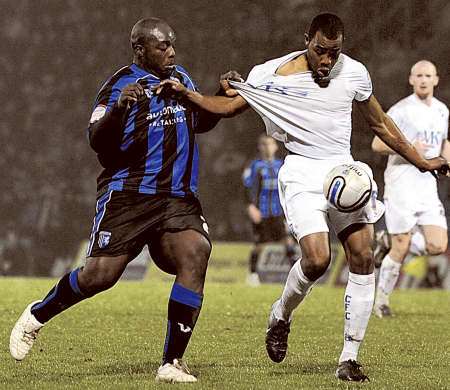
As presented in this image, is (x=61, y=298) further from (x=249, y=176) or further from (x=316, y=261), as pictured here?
(x=249, y=176)

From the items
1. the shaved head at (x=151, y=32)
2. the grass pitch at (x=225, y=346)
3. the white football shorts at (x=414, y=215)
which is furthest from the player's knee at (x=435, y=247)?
the shaved head at (x=151, y=32)

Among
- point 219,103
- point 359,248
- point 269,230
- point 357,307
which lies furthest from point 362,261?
point 269,230

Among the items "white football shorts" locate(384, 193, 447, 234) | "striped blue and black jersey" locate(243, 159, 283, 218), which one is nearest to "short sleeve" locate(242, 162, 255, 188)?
"striped blue and black jersey" locate(243, 159, 283, 218)

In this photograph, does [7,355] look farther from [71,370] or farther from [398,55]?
[398,55]

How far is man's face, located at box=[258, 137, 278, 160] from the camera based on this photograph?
1730 cm

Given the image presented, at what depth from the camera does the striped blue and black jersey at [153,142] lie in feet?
22.1

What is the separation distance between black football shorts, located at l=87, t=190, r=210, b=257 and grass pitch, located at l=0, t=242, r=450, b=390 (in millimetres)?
778

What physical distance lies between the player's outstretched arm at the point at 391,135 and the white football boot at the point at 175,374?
1.96m

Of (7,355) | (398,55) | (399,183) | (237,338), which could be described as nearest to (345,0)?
(398,55)

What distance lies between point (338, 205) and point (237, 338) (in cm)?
273

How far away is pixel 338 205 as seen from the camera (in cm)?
677

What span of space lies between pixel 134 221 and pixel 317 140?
1282mm

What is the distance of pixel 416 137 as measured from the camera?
462 inches

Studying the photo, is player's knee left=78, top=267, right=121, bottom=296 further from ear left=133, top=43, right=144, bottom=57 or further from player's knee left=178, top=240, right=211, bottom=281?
ear left=133, top=43, right=144, bottom=57
